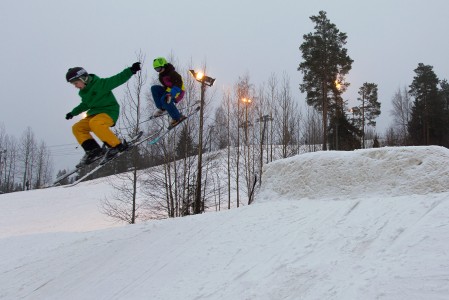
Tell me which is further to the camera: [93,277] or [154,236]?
[154,236]

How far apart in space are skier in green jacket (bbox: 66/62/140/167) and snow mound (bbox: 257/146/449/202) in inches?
187

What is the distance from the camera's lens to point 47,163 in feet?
190

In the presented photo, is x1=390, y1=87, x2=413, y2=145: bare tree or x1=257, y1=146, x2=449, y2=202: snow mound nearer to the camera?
x1=257, y1=146, x2=449, y2=202: snow mound

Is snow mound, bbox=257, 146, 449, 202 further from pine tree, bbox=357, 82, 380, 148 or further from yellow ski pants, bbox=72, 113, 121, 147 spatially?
pine tree, bbox=357, 82, 380, 148

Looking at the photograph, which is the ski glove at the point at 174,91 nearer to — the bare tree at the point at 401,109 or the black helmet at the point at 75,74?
the black helmet at the point at 75,74

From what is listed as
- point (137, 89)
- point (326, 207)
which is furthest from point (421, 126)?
point (326, 207)

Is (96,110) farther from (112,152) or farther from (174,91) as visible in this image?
(174,91)

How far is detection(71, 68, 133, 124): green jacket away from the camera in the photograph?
6.15 metres

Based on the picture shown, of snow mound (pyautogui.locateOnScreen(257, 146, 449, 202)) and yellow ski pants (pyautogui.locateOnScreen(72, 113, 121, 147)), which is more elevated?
yellow ski pants (pyautogui.locateOnScreen(72, 113, 121, 147))

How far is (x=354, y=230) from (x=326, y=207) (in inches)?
64.3

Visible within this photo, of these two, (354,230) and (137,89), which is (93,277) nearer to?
(354,230)

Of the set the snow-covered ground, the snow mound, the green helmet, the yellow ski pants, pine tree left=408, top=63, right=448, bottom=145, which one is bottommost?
the snow-covered ground

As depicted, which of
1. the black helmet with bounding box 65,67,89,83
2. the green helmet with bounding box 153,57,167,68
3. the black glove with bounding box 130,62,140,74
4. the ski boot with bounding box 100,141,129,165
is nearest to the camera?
the black helmet with bounding box 65,67,89,83

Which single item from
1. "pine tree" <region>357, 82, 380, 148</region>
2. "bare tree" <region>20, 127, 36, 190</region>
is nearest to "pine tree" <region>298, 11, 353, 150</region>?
"pine tree" <region>357, 82, 380, 148</region>
